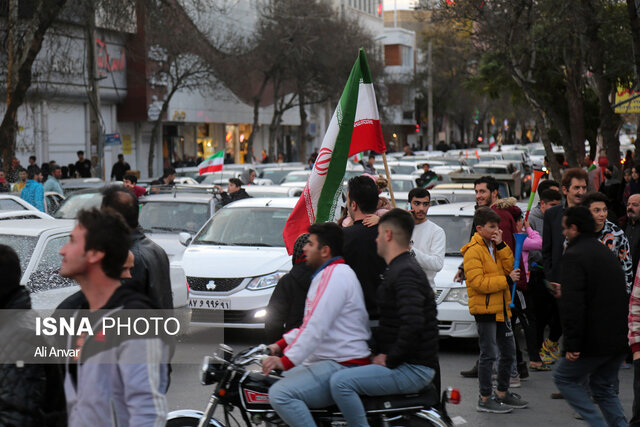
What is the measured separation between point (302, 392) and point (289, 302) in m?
1.04

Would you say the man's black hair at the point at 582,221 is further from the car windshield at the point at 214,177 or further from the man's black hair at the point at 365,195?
the car windshield at the point at 214,177

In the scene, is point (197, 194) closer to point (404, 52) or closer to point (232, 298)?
point (232, 298)

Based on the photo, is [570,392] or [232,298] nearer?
[570,392]

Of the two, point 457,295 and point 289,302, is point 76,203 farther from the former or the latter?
point 289,302

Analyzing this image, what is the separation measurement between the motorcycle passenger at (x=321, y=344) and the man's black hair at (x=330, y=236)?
13 mm

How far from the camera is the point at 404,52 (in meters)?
99.2

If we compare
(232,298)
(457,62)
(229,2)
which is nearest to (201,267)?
(232,298)

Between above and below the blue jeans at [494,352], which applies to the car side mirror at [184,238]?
above

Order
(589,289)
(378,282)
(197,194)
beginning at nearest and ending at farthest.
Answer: (378,282)
(589,289)
(197,194)

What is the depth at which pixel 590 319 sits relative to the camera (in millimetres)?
6336

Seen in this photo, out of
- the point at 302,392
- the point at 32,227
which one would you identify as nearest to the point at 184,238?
the point at 32,227

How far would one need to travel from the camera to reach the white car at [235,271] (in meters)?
10.8

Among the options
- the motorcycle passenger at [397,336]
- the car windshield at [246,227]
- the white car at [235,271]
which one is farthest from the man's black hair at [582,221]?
the car windshield at [246,227]

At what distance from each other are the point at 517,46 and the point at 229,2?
33.0m
